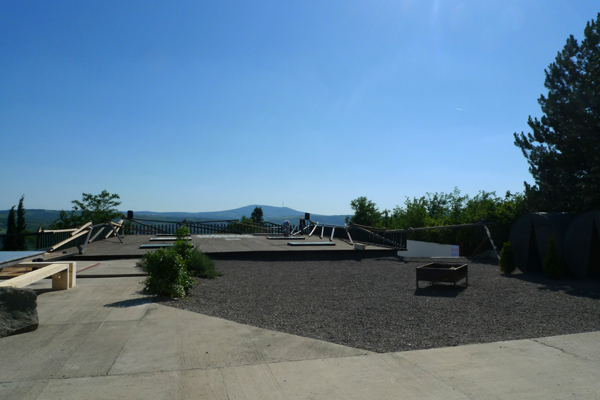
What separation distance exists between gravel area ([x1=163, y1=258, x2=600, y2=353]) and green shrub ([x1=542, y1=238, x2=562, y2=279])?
219 millimetres

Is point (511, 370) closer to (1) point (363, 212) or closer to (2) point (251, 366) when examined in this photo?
(2) point (251, 366)

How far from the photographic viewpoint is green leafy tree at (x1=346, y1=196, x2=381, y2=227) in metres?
28.3

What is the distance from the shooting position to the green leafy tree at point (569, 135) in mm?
12734

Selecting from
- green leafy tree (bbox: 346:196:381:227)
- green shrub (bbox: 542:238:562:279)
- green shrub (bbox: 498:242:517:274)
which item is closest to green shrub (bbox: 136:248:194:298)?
green shrub (bbox: 498:242:517:274)

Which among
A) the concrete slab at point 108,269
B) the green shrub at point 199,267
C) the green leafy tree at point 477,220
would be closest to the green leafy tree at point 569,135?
the green leafy tree at point 477,220

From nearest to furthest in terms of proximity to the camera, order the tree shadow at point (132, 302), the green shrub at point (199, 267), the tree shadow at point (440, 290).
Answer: the tree shadow at point (132, 302), the tree shadow at point (440, 290), the green shrub at point (199, 267)

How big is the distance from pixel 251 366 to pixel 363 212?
986 inches

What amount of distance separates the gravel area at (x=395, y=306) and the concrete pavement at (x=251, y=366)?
17.0 inches

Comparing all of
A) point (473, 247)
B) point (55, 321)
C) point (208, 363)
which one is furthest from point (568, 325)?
point (473, 247)

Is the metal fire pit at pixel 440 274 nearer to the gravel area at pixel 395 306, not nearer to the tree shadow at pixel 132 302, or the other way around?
the gravel area at pixel 395 306

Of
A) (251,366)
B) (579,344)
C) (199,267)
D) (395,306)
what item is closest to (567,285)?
(395,306)

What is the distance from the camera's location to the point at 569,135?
1373 centimetres

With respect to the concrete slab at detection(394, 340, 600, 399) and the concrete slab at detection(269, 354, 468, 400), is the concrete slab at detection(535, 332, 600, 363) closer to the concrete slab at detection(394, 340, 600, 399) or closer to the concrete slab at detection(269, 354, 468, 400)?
the concrete slab at detection(394, 340, 600, 399)

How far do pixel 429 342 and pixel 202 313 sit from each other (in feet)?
10.2
